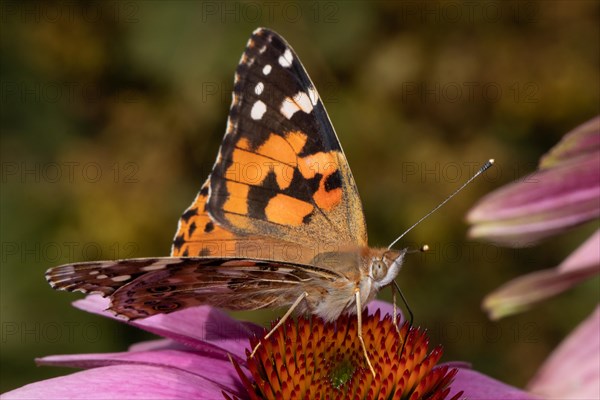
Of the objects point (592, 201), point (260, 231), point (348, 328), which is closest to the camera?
point (592, 201)

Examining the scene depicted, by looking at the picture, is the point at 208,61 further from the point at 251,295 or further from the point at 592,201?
the point at 592,201

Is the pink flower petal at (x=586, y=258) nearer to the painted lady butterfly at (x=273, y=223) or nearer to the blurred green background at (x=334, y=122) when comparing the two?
the painted lady butterfly at (x=273, y=223)

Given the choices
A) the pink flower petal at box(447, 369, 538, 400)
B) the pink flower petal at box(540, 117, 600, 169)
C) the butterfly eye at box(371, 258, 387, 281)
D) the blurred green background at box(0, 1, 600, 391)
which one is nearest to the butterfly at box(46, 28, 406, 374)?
the butterfly eye at box(371, 258, 387, 281)

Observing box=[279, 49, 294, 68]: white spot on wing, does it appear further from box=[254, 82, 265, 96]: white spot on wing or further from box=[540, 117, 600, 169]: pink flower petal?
box=[540, 117, 600, 169]: pink flower petal

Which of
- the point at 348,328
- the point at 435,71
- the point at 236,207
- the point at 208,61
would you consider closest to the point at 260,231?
the point at 236,207

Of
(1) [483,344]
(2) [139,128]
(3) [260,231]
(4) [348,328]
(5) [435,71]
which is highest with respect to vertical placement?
(5) [435,71]

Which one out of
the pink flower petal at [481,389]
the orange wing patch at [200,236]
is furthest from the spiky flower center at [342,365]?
A: the orange wing patch at [200,236]

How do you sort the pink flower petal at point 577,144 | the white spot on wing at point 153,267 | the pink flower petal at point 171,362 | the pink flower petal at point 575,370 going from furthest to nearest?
the pink flower petal at point 171,362, the white spot on wing at point 153,267, the pink flower petal at point 577,144, the pink flower petal at point 575,370
